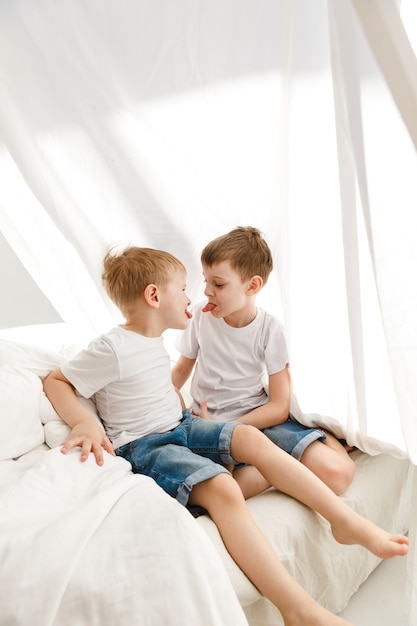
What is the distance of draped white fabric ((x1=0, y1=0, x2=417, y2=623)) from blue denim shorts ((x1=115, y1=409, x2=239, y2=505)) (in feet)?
0.69

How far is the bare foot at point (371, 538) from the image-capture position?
1202mm

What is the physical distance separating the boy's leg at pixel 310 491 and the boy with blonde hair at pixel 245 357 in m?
0.10

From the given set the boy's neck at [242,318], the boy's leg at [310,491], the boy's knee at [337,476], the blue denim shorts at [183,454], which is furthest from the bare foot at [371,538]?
the boy's neck at [242,318]

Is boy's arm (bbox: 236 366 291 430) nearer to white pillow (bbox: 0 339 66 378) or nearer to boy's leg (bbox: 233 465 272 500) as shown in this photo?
boy's leg (bbox: 233 465 272 500)

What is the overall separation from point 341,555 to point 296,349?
417 mm

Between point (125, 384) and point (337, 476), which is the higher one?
point (125, 384)

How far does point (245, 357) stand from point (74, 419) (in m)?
0.45

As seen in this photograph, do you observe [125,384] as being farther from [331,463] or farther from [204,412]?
[331,463]

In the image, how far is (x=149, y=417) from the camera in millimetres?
1491

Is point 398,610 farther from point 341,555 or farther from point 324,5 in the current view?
point 324,5

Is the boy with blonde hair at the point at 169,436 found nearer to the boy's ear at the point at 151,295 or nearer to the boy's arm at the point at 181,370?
the boy's ear at the point at 151,295

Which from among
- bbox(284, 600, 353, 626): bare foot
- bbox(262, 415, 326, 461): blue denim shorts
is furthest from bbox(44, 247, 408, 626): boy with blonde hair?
bbox(262, 415, 326, 461): blue denim shorts

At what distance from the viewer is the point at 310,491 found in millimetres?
1310

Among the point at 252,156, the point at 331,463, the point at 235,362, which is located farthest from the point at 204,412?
the point at 252,156
